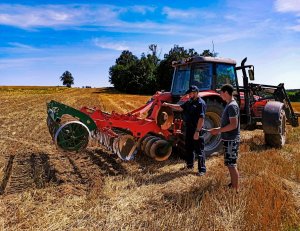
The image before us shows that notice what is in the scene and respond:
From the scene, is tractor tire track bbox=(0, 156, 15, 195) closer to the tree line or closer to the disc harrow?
the disc harrow

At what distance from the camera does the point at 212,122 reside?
7.86m

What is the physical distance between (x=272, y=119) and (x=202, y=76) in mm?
1920

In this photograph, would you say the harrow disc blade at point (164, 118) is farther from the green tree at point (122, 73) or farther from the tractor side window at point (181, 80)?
the green tree at point (122, 73)

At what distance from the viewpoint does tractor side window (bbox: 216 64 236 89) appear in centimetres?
827

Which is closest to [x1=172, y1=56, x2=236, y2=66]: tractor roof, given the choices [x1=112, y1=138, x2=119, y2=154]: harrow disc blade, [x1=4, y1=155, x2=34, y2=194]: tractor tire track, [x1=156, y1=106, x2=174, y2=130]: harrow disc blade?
[x1=156, y1=106, x2=174, y2=130]: harrow disc blade

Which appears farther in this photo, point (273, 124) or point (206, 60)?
point (273, 124)

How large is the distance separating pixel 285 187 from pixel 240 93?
172 inches

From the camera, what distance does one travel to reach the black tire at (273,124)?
830 cm

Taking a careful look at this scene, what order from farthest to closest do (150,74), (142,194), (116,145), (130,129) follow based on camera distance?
(150,74) < (130,129) < (116,145) < (142,194)

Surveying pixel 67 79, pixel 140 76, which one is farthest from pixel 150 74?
pixel 67 79

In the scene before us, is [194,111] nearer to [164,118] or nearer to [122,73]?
[164,118]

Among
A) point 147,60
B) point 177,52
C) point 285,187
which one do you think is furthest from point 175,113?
point 147,60

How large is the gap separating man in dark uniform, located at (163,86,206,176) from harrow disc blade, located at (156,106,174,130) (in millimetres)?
421

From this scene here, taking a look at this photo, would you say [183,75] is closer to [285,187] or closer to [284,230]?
[285,187]
